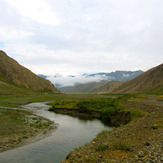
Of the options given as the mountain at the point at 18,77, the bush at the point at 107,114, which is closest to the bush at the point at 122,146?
the bush at the point at 107,114

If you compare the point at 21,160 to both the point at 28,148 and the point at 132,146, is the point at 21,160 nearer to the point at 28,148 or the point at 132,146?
the point at 28,148

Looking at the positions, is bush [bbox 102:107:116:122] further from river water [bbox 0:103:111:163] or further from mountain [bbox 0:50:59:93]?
mountain [bbox 0:50:59:93]

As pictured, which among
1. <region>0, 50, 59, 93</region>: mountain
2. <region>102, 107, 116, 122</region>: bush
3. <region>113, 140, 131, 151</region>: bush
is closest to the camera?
<region>113, 140, 131, 151</region>: bush

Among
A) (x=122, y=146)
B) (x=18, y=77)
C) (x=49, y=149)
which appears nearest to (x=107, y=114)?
(x=49, y=149)

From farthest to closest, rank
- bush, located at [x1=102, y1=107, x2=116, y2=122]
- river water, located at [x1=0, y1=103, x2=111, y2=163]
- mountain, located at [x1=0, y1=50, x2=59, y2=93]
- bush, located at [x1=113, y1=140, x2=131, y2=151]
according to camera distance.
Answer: mountain, located at [x1=0, y1=50, x2=59, y2=93], bush, located at [x1=102, y1=107, x2=116, y2=122], river water, located at [x1=0, y1=103, x2=111, y2=163], bush, located at [x1=113, y1=140, x2=131, y2=151]

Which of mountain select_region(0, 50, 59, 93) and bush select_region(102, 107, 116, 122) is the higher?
mountain select_region(0, 50, 59, 93)

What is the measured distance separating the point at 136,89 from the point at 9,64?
5543 inches

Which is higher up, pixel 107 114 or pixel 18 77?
pixel 18 77

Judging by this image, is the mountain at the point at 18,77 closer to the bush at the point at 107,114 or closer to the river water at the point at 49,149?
the bush at the point at 107,114

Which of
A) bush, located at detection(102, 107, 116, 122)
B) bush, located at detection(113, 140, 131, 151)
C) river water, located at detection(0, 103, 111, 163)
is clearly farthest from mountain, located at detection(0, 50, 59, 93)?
bush, located at detection(113, 140, 131, 151)

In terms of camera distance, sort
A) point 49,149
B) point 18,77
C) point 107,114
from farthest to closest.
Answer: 1. point 18,77
2. point 107,114
3. point 49,149

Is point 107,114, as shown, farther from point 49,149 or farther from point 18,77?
point 18,77

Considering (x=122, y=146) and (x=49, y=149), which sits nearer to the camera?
(x=122, y=146)

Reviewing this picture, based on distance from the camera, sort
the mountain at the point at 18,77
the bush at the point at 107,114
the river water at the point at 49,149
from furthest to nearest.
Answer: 1. the mountain at the point at 18,77
2. the bush at the point at 107,114
3. the river water at the point at 49,149
